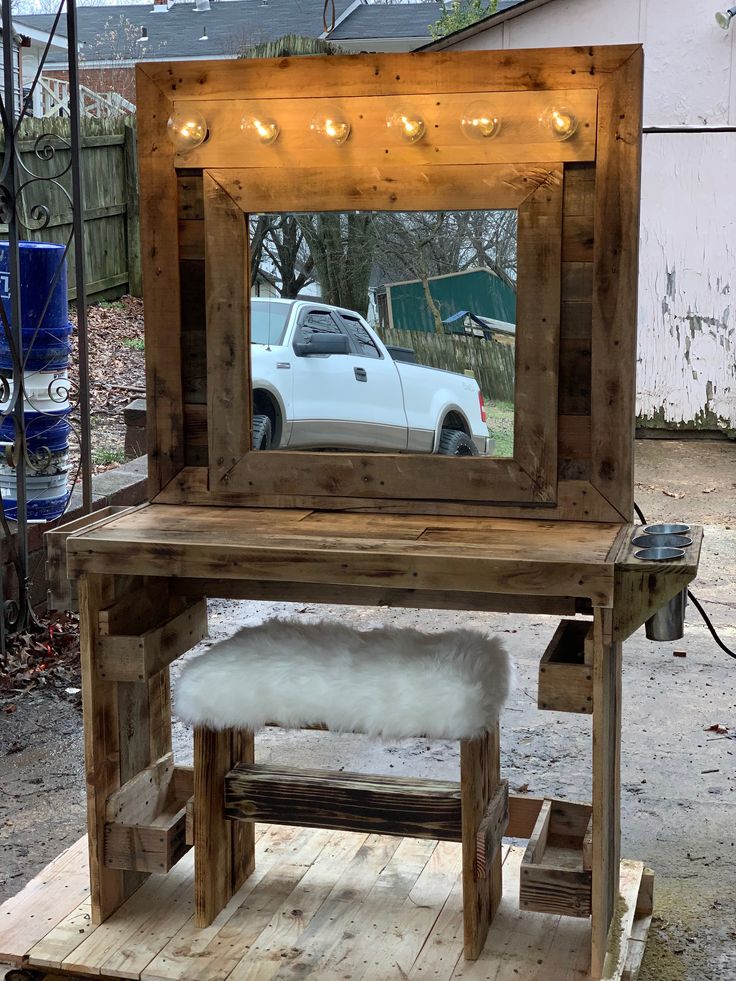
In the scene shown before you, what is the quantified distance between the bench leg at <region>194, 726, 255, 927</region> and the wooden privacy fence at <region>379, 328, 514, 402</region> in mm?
1080

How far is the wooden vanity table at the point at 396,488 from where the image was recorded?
9.30ft

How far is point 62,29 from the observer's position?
841 inches

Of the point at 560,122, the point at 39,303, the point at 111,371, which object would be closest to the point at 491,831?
the point at 560,122

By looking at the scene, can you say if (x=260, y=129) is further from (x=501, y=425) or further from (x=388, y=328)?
(x=501, y=425)

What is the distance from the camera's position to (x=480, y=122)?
300 centimetres

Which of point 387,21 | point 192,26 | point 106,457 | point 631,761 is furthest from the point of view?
point 192,26

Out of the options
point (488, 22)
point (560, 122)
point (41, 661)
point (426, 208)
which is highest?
point (488, 22)

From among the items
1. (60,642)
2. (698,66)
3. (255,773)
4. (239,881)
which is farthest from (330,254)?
(698,66)

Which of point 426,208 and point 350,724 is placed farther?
point 426,208

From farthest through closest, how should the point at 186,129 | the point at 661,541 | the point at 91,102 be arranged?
the point at 91,102 → the point at 186,129 → the point at 661,541

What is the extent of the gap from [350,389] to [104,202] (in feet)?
31.0

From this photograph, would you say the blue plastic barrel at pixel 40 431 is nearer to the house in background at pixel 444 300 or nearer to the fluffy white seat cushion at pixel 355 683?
the fluffy white seat cushion at pixel 355 683

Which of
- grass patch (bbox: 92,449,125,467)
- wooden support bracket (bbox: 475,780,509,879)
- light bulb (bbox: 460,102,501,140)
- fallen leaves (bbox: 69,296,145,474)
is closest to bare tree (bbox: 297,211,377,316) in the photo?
light bulb (bbox: 460,102,501,140)

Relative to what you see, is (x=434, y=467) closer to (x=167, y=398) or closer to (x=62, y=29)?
(x=167, y=398)
